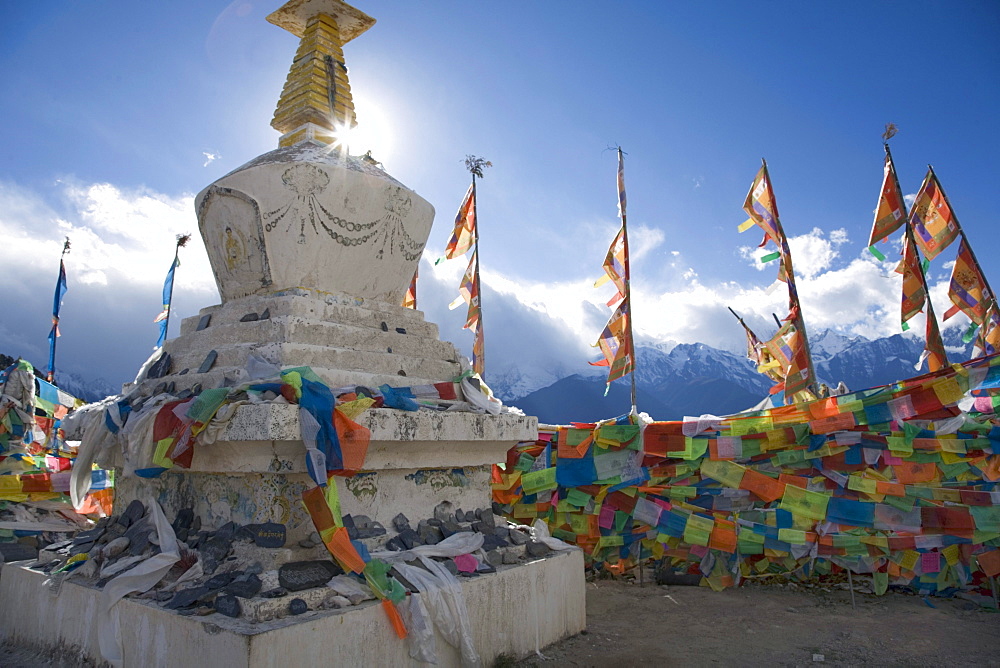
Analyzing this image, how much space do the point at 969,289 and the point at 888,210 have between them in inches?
72.6

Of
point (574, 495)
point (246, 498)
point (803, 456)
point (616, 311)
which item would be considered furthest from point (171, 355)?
point (616, 311)

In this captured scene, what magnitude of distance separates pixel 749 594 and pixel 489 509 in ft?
8.91

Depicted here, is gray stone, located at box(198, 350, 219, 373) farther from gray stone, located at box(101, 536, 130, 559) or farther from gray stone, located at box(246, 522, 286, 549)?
gray stone, located at box(246, 522, 286, 549)

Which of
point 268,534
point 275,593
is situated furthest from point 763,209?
point 275,593

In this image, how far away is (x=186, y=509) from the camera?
368cm

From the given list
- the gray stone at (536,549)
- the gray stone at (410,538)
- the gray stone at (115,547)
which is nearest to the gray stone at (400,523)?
the gray stone at (410,538)

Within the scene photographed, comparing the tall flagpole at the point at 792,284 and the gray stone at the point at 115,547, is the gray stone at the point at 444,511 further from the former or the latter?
the tall flagpole at the point at 792,284

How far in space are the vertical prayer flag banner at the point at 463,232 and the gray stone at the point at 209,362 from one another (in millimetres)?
8909

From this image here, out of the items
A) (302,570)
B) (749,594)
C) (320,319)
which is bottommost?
(749,594)

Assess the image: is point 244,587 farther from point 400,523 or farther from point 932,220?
point 932,220

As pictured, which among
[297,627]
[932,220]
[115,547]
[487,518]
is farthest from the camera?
[932,220]

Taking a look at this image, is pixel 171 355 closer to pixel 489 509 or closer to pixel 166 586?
pixel 166 586

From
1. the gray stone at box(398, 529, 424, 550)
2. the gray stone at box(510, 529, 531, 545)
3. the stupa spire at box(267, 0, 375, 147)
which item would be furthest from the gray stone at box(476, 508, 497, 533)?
the stupa spire at box(267, 0, 375, 147)

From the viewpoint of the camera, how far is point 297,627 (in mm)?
2627
